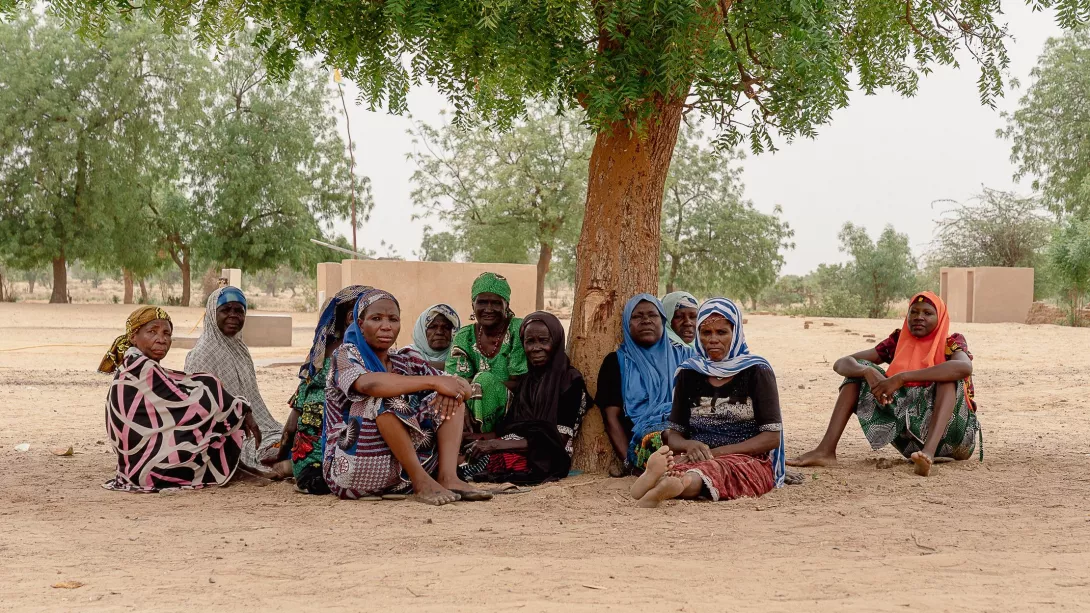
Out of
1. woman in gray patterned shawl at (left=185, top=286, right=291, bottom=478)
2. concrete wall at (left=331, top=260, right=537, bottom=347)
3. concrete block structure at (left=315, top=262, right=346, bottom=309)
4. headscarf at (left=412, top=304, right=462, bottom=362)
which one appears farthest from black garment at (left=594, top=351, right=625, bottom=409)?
concrete block structure at (left=315, top=262, right=346, bottom=309)

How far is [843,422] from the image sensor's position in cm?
679

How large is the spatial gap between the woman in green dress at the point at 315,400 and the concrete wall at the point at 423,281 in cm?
912

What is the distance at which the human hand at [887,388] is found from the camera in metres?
6.36

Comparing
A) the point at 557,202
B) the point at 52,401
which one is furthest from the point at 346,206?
the point at 52,401

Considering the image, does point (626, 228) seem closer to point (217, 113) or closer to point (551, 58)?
point (551, 58)

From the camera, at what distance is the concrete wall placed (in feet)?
50.3

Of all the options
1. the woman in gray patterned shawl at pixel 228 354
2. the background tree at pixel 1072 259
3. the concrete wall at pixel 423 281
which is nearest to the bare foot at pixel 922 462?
the woman in gray patterned shawl at pixel 228 354

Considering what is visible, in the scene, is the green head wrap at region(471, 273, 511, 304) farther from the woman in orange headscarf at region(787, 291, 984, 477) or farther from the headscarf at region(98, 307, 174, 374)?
the woman in orange headscarf at region(787, 291, 984, 477)

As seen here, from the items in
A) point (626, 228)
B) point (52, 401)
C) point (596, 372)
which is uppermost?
point (626, 228)

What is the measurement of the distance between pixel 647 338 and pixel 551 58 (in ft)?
6.03

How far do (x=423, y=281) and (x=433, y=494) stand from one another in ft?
34.7

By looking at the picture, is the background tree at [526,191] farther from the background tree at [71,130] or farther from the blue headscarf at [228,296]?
the blue headscarf at [228,296]

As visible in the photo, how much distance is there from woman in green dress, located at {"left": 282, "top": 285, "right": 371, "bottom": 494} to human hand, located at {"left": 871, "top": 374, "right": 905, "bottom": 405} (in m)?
3.34

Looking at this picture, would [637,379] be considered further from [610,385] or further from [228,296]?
[228,296]
